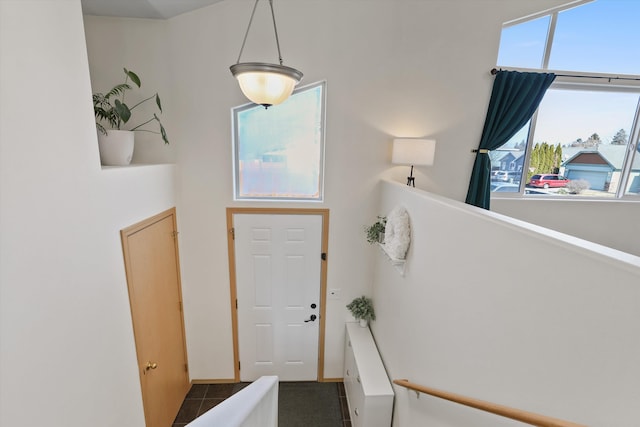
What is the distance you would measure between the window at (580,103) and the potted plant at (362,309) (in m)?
2.11

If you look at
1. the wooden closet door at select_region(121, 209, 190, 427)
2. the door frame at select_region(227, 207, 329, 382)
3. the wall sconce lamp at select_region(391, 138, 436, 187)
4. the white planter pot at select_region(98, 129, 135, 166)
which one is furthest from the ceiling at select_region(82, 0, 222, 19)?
the wall sconce lamp at select_region(391, 138, 436, 187)

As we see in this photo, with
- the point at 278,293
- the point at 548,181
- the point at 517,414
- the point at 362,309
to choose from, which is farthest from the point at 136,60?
the point at 548,181

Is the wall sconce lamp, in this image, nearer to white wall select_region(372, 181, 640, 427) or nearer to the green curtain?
the green curtain

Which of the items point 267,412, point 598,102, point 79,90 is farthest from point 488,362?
point 598,102

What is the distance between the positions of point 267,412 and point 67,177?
63.0 inches

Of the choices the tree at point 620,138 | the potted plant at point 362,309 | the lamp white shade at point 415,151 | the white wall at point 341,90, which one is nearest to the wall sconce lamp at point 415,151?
the lamp white shade at point 415,151

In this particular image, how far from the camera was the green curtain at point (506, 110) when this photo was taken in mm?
2979

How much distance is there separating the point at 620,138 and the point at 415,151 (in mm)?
2545

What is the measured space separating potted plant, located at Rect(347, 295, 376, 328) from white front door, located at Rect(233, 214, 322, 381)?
17.2 inches

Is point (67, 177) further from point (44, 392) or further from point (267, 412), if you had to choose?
point (267, 412)

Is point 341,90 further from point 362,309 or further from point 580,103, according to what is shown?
point 580,103

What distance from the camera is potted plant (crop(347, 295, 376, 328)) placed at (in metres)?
3.30

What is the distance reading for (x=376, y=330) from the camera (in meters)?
3.14

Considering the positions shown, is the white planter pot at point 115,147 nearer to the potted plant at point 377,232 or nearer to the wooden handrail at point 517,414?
the potted plant at point 377,232
